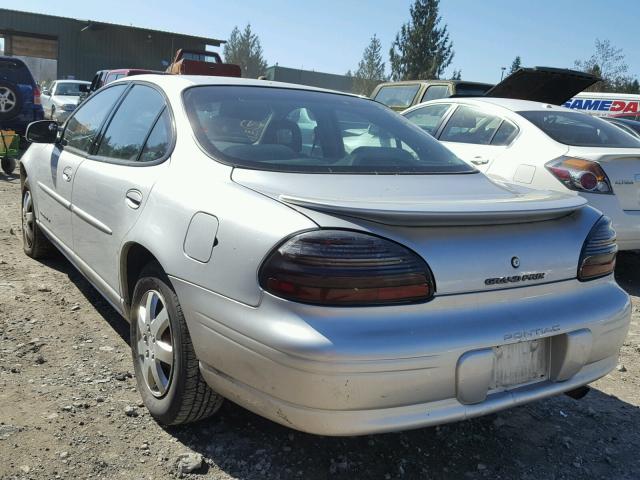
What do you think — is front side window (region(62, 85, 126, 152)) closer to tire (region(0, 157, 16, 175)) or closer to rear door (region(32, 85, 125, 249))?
rear door (region(32, 85, 125, 249))

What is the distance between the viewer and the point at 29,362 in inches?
126

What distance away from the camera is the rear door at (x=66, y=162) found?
12.2 ft

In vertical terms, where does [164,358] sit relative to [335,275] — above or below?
below

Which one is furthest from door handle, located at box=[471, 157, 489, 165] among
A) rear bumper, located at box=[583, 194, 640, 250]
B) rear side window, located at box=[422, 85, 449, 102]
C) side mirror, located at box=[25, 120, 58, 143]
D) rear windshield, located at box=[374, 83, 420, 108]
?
rear windshield, located at box=[374, 83, 420, 108]

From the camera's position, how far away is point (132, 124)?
10.8 feet

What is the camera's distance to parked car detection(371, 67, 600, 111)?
7.98m

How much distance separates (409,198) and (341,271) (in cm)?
45

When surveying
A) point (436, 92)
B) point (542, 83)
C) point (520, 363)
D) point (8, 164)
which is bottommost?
point (8, 164)

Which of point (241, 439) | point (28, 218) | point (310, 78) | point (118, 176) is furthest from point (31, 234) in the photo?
point (310, 78)

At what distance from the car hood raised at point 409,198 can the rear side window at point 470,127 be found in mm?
3200

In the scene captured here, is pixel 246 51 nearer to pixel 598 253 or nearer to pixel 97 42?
pixel 97 42

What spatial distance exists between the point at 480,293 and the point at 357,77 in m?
50.6

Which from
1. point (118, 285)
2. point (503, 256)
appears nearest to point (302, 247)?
point (503, 256)

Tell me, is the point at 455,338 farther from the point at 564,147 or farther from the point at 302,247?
the point at 564,147
